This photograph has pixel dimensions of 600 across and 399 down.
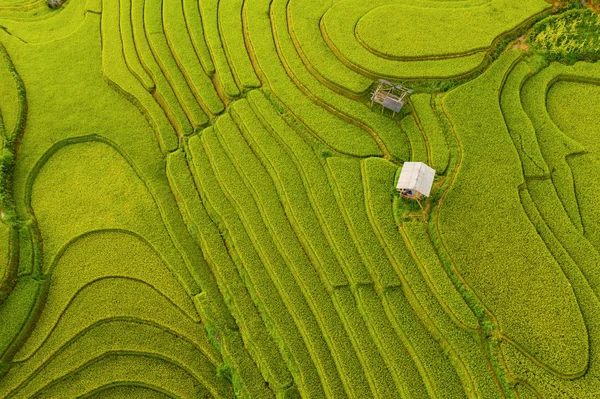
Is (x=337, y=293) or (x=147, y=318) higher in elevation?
(x=147, y=318)

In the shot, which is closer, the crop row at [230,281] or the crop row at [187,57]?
the crop row at [230,281]

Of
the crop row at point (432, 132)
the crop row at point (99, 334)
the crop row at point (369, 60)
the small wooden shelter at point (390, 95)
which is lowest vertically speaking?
the crop row at point (99, 334)

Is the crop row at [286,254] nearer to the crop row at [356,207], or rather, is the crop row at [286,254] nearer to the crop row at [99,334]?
the crop row at [356,207]

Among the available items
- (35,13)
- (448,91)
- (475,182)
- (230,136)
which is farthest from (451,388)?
(35,13)

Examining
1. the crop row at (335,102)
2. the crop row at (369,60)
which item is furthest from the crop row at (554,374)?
the crop row at (369,60)

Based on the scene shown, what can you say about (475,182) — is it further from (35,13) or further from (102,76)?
(35,13)

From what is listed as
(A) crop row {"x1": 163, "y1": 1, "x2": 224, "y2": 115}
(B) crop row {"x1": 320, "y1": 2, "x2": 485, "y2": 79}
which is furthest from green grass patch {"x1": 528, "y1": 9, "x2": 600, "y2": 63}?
(A) crop row {"x1": 163, "y1": 1, "x2": 224, "y2": 115}

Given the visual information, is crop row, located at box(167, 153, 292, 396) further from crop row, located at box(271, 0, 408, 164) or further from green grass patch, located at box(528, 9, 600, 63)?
green grass patch, located at box(528, 9, 600, 63)
